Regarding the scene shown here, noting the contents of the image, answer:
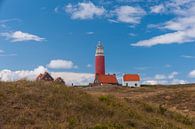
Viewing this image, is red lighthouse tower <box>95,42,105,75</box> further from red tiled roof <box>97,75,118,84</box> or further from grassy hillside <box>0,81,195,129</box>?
grassy hillside <box>0,81,195,129</box>

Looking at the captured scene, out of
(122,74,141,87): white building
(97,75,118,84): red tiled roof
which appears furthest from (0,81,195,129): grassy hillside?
(122,74,141,87): white building

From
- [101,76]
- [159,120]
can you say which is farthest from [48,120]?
→ [101,76]

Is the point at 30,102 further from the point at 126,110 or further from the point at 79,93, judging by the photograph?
the point at 126,110

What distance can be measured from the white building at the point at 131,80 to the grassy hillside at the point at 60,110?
8902cm

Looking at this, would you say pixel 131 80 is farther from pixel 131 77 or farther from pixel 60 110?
pixel 60 110

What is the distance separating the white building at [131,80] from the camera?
11169 centimetres

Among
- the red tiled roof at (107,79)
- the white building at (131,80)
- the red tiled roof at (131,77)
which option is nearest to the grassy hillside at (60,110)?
the red tiled roof at (107,79)

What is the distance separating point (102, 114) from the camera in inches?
766

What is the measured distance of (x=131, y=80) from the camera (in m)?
112

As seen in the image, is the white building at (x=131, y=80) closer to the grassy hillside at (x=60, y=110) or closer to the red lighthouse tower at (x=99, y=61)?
the red lighthouse tower at (x=99, y=61)

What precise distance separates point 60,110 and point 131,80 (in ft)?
311

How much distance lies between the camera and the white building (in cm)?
11169

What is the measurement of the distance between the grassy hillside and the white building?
292 ft

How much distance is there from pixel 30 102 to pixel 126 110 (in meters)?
5.32
